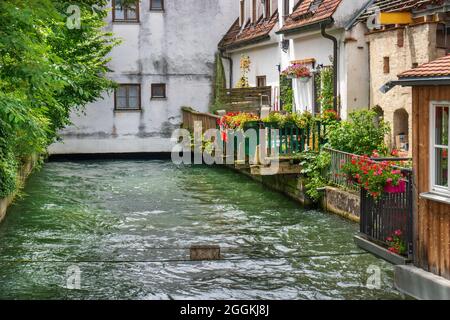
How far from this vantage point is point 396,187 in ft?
38.9

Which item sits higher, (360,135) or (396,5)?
(396,5)

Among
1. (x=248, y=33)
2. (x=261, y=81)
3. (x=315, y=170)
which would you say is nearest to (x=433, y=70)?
(x=315, y=170)

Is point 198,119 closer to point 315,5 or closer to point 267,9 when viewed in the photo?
point 267,9

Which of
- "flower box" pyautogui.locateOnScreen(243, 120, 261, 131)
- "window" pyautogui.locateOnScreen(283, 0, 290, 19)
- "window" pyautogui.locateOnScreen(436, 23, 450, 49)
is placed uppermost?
"window" pyautogui.locateOnScreen(283, 0, 290, 19)

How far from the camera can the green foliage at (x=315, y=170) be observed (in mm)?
19836

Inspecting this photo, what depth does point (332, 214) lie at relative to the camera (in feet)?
62.8

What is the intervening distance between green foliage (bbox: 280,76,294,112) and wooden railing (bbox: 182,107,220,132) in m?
2.10

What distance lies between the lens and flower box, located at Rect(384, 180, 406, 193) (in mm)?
11766

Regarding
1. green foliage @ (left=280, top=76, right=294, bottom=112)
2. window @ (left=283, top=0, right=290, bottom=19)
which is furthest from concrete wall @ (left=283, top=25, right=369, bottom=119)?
window @ (left=283, top=0, right=290, bottom=19)

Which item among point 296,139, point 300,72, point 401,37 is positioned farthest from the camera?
point 300,72

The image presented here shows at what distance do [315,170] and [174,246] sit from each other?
5.18 meters

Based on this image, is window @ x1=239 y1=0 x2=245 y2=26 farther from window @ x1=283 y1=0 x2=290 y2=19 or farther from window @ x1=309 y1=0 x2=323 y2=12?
window @ x1=309 y1=0 x2=323 y2=12
